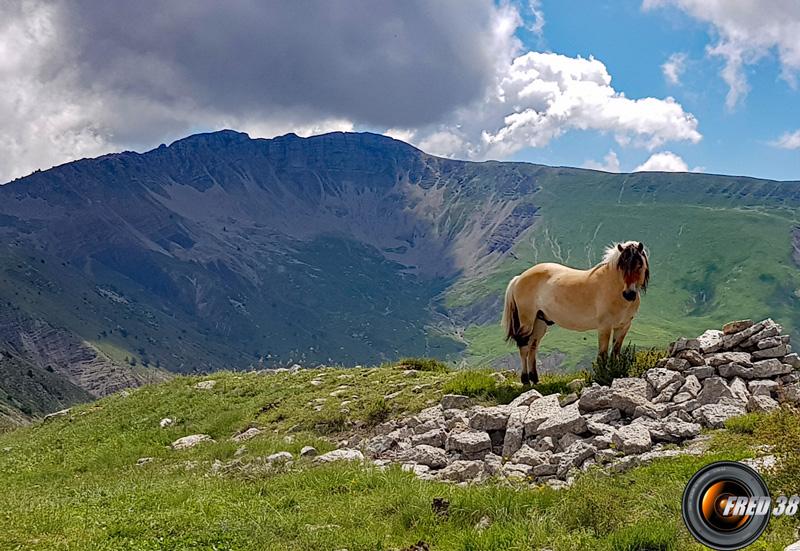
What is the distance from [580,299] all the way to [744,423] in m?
5.54

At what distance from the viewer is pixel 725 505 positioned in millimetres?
6113

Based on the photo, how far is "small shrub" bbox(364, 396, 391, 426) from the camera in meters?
15.2

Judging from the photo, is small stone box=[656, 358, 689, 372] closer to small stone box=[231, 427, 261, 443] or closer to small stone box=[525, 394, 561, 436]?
small stone box=[525, 394, 561, 436]

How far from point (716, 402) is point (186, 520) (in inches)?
367

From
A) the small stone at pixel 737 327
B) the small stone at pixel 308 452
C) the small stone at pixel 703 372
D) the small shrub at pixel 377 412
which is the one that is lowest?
the small stone at pixel 308 452

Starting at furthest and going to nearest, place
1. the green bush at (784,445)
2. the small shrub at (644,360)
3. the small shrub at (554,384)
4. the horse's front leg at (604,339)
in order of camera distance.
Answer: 1. the horse's front leg at (604,339)
2. the small shrub at (554,384)
3. the small shrub at (644,360)
4. the green bush at (784,445)

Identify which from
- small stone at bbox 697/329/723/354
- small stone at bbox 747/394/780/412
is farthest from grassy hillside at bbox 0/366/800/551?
small stone at bbox 697/329/723/354

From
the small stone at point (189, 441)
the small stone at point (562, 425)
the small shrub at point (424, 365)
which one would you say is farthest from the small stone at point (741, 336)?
the small stone at point (189, 441)

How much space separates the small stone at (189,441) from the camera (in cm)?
1584

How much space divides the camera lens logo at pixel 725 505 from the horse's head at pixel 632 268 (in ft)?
27.5

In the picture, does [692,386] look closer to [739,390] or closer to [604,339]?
[739,390]

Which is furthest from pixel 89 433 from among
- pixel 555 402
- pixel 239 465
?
pixel 555 402

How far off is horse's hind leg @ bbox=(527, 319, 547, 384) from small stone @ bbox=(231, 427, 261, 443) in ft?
24.2

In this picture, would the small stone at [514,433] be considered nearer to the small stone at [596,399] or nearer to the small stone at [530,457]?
the small stone at [530,457]
